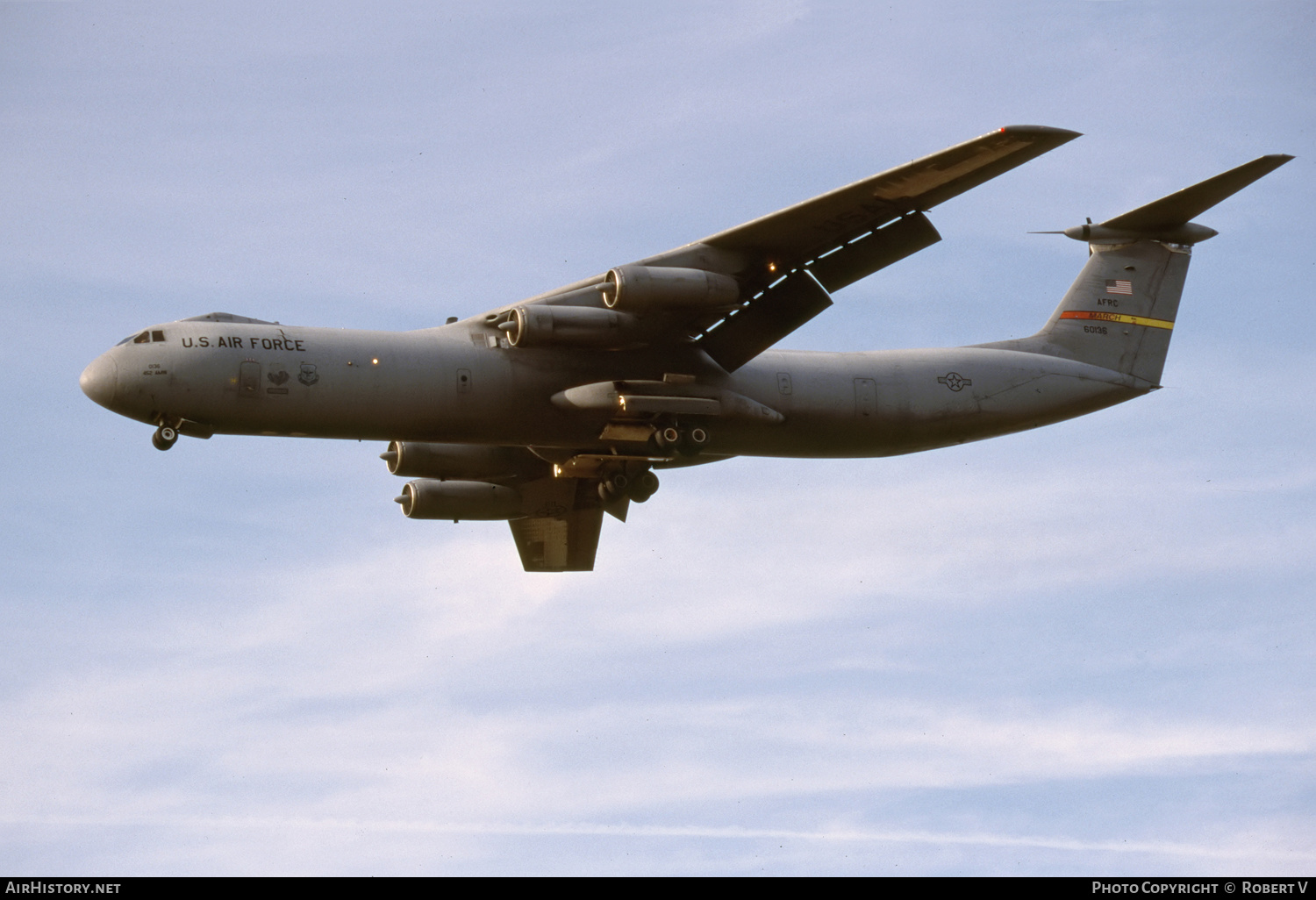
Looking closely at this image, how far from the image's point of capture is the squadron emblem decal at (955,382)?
26.0 meters

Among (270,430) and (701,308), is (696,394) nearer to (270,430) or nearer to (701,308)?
(701,308)

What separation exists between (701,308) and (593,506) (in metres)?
6.29

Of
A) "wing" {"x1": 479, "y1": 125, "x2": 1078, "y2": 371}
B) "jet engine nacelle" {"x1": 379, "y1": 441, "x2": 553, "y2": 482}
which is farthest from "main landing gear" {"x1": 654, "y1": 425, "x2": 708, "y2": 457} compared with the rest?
"jet engine nacelle" {"x1": 379, "y1": 441, "x2": 553, "y2": 482}

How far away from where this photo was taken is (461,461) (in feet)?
88.6

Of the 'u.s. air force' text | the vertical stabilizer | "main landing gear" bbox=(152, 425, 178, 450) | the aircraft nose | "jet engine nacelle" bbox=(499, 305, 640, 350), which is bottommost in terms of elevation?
"main landing gear" bbox=(152, 425, 178, 450)

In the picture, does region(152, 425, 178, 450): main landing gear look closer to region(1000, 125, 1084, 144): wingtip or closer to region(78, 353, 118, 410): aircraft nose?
region(78, 353, 118, 410): aircraft nose

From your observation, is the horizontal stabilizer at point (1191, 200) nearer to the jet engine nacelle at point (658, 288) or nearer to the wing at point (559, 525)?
the jet engine nacelle at point (658, 288)

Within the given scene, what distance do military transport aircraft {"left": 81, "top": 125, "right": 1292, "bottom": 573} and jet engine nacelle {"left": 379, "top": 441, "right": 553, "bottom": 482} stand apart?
1.3 inches

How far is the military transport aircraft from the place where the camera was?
74.2ft

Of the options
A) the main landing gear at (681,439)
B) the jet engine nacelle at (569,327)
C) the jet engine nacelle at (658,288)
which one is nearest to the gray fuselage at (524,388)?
the main landing gear at (681,439)

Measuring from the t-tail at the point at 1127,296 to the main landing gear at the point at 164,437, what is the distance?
1245 centimetres

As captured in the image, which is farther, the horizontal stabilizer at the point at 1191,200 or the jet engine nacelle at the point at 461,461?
the jet engine nacelle at the point at 461,461

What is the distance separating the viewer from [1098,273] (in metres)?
28.2
